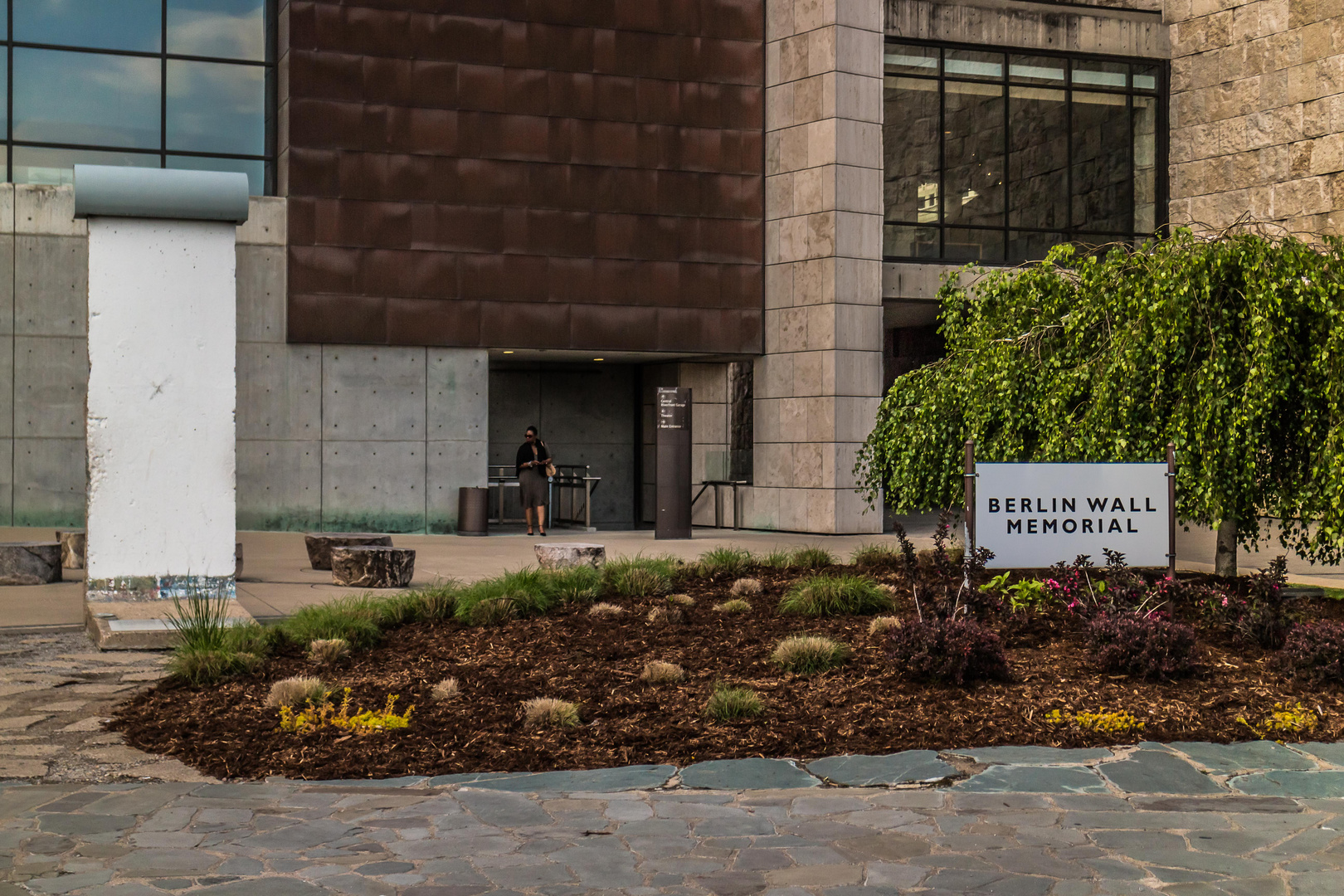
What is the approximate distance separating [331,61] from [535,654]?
16.0 m

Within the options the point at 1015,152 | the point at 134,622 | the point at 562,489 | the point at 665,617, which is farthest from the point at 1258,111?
the point at 134,622

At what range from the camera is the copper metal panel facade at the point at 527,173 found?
2225 centimetres

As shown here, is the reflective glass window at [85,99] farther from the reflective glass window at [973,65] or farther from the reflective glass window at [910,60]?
the reflective glass window at [973,65]

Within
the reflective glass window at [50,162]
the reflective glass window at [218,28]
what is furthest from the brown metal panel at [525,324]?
the reflective glass window at [50,162]

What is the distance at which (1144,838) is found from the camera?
5309 mm

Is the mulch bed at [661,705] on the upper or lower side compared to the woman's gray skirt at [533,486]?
lower

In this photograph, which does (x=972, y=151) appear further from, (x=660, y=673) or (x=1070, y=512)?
(x=660, y=673)

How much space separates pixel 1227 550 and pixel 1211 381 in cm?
211

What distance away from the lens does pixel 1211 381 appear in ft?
35.8

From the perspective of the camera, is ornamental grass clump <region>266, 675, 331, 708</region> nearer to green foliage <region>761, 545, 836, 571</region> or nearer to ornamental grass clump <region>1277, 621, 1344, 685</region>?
ornamental grass clump <region>1277, 621, 1344, 685</region>

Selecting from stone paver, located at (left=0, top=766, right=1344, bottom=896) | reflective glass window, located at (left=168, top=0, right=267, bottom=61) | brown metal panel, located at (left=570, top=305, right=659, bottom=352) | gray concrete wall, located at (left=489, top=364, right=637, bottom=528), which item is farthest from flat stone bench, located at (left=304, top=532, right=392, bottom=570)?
gray concrete wall, located at (left=489, top=364, right=637, bottom=528)

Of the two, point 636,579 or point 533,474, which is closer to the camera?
point 636,579

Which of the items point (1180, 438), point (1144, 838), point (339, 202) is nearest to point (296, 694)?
point (1144, 838)

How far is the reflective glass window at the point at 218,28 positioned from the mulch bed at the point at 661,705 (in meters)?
16.6
